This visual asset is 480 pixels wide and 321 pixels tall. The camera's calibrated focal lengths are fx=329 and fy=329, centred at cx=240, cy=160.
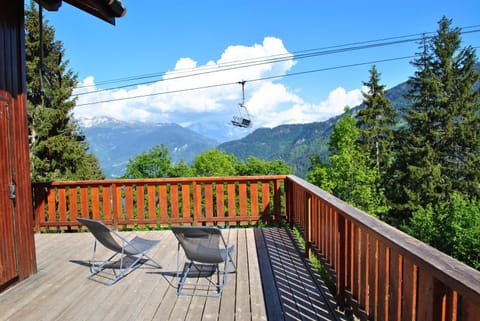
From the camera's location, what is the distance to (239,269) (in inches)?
145

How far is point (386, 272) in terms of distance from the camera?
1.93 m

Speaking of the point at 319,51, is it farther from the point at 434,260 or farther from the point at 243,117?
the point at 434,260

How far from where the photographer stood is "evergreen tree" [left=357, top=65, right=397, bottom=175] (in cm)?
2645

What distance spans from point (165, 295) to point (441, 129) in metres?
25.8

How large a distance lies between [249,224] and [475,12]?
44.5m

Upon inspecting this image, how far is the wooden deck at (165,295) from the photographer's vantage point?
269 cm

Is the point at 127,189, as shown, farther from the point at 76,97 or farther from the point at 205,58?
the point at 205,58

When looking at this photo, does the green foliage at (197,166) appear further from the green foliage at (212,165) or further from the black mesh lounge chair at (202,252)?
the black mesh lounge chair at (202,252)

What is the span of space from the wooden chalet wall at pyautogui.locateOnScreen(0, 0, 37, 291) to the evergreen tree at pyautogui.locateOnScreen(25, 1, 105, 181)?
48.5 feet

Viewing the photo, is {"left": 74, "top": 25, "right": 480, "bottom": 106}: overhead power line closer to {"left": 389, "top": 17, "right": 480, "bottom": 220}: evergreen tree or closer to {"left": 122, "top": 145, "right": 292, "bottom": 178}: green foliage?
{"left": 389, "top": 17, "right": 480, "bottom": 220}: evergreen tree

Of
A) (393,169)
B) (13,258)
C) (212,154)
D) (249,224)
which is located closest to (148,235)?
(249,224)

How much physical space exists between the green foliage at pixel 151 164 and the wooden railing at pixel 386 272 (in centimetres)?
3021

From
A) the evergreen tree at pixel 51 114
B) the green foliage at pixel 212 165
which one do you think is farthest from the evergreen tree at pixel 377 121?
the evergreen tree at pixel 51 114

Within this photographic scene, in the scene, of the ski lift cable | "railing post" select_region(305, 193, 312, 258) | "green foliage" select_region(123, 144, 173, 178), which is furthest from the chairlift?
"green foliage" select_region(123, 144, 173, 178)
